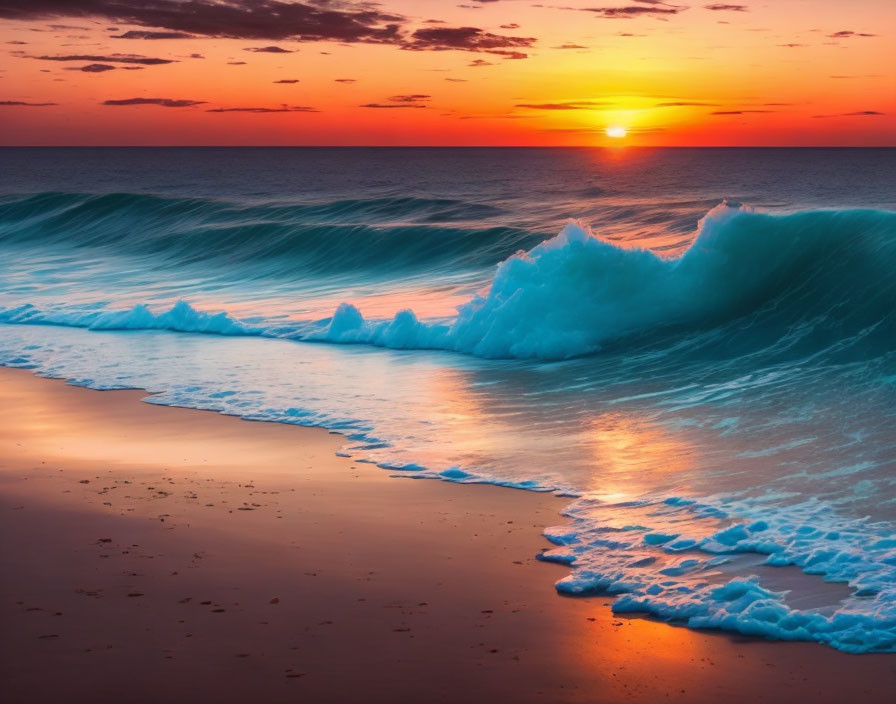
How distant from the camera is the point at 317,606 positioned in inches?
187

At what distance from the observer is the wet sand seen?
3.97 m

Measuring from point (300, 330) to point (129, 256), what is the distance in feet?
41.6

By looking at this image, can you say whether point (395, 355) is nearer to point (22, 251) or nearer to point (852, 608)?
point (852, 608)

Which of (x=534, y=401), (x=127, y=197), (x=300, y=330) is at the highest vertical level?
(x=127, y=197)

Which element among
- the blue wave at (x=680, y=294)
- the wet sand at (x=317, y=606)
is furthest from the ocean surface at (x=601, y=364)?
the wet sand at (x=317, y=606)

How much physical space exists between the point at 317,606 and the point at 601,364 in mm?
7190

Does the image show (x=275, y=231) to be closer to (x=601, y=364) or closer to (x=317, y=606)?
(x=601, y=364)

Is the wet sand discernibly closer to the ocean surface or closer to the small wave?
the ocean surface

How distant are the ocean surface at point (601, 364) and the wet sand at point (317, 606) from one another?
1.03ft

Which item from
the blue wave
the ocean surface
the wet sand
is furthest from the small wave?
the wet sand

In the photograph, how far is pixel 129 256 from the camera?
25547mm

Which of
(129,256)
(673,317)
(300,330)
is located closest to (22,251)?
(129,256)

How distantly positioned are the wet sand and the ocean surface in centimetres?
32

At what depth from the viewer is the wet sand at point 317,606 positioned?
13.0ft
